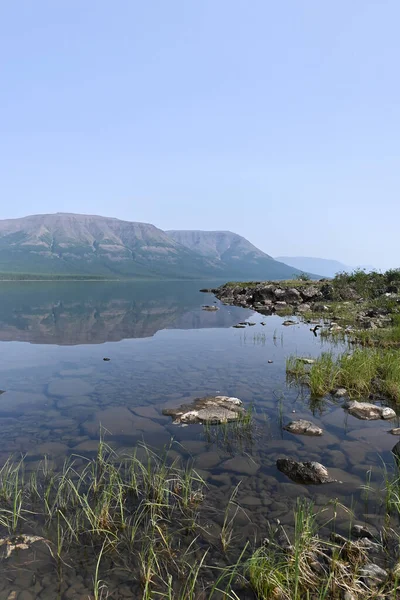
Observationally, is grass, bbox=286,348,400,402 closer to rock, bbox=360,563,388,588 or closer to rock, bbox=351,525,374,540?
rock, bbox=351,525,374,540

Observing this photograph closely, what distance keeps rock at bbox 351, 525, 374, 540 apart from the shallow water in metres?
0.38

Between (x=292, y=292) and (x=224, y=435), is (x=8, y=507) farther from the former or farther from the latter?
(x=292, y=292)

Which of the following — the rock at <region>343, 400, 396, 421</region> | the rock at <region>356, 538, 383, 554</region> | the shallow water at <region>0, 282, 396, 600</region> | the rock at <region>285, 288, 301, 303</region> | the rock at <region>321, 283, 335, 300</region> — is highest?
the rock at <region>321, 283, 335, 300</region>

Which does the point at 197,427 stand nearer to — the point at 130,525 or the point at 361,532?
the point at 130,525

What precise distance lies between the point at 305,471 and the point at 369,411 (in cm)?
492

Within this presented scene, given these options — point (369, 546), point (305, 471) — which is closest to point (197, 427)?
point (305, 471)

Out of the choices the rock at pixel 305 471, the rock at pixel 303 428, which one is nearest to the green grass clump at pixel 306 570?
the rock at pixel 305 471

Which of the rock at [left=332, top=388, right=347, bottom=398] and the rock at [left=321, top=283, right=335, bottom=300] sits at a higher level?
the rock at [left=321, top=283, right=335, bottom=300]

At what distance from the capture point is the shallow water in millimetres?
7816

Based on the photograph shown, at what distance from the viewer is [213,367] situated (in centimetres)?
1859

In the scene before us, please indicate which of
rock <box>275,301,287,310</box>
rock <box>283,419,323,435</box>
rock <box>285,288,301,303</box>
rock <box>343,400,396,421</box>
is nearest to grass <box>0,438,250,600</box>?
rock <box>283,419,323,435</box>

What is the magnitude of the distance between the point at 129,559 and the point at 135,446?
4029mm

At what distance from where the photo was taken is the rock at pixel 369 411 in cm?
1153

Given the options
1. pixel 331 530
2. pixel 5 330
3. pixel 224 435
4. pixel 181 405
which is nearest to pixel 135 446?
pixel 224 435
